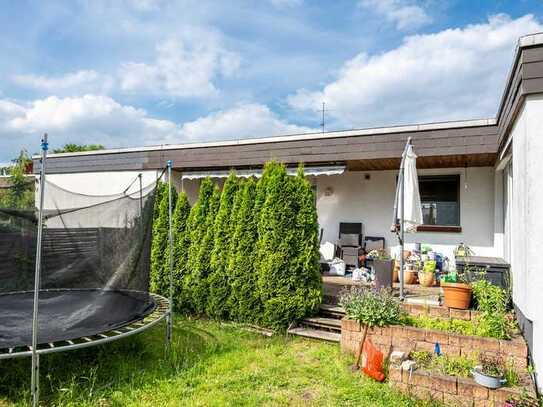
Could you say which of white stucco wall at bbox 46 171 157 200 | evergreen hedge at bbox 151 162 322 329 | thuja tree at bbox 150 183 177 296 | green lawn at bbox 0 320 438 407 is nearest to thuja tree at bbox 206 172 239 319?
evergreen hedge at bbox 151 162 322 329

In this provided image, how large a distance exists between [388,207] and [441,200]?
3.76 feet

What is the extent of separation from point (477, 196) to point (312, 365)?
5.59 m

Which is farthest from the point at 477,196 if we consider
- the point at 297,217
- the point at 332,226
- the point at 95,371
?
the point at 95,371

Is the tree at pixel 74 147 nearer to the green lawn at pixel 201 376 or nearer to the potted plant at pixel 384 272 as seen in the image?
the green lawn at pixel 201 376

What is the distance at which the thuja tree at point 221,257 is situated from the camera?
598 centimetres

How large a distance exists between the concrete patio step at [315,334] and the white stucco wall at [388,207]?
3866 millimetres

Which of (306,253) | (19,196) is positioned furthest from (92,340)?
(19,196)

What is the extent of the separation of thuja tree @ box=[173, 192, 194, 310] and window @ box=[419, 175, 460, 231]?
522cm

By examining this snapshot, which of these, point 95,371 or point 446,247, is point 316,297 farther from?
point 446,247

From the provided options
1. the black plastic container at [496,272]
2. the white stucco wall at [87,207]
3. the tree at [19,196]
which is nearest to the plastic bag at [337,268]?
the black plastic container at [496,272]

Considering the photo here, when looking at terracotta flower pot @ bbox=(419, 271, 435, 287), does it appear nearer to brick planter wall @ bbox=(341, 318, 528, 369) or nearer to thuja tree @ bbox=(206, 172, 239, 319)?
brick planter wall @ bbox=(341, 318, 528, 369)

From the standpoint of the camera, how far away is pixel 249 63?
10.2 metres

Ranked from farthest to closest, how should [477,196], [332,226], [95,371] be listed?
1. [332,226]
2. [477,196]
3. [95,371]

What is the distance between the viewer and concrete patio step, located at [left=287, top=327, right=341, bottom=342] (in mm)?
5109
